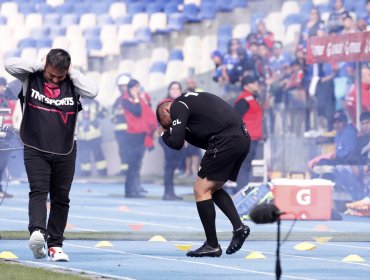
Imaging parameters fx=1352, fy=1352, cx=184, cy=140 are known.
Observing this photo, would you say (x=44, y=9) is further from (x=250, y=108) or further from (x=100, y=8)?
(x=250, y=108)

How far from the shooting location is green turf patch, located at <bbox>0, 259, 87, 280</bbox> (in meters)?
10.2

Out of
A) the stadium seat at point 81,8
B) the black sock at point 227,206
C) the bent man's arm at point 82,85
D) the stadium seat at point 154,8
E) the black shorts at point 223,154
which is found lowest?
the black sock at point 227,206

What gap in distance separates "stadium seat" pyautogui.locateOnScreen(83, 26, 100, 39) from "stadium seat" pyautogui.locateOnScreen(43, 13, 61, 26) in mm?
1312

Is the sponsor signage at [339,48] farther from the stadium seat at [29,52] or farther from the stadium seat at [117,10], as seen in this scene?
the stadium seat at [29,52]

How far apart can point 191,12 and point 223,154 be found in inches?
788

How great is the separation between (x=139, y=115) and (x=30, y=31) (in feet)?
38.6

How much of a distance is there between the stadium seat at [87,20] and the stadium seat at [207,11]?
5.33 m

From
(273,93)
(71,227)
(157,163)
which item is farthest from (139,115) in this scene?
(71,227)

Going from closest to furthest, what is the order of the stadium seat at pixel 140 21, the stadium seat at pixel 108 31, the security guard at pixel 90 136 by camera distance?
the security guard at pixel 90 136 < the stadium seat at pixel 140 21 < the stadium seat at pixel 108 31

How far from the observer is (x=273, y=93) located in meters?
26.1

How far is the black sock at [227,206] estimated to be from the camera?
1259 centimetres

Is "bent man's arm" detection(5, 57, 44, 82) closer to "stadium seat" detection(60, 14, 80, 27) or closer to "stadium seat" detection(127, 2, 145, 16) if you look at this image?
"stadium seat" detection(127, 2, 145, 16)

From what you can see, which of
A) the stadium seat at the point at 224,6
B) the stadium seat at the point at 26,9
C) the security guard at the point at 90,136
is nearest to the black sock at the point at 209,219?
the stadium seat at the point at 224,6

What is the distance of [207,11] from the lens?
103 feet
